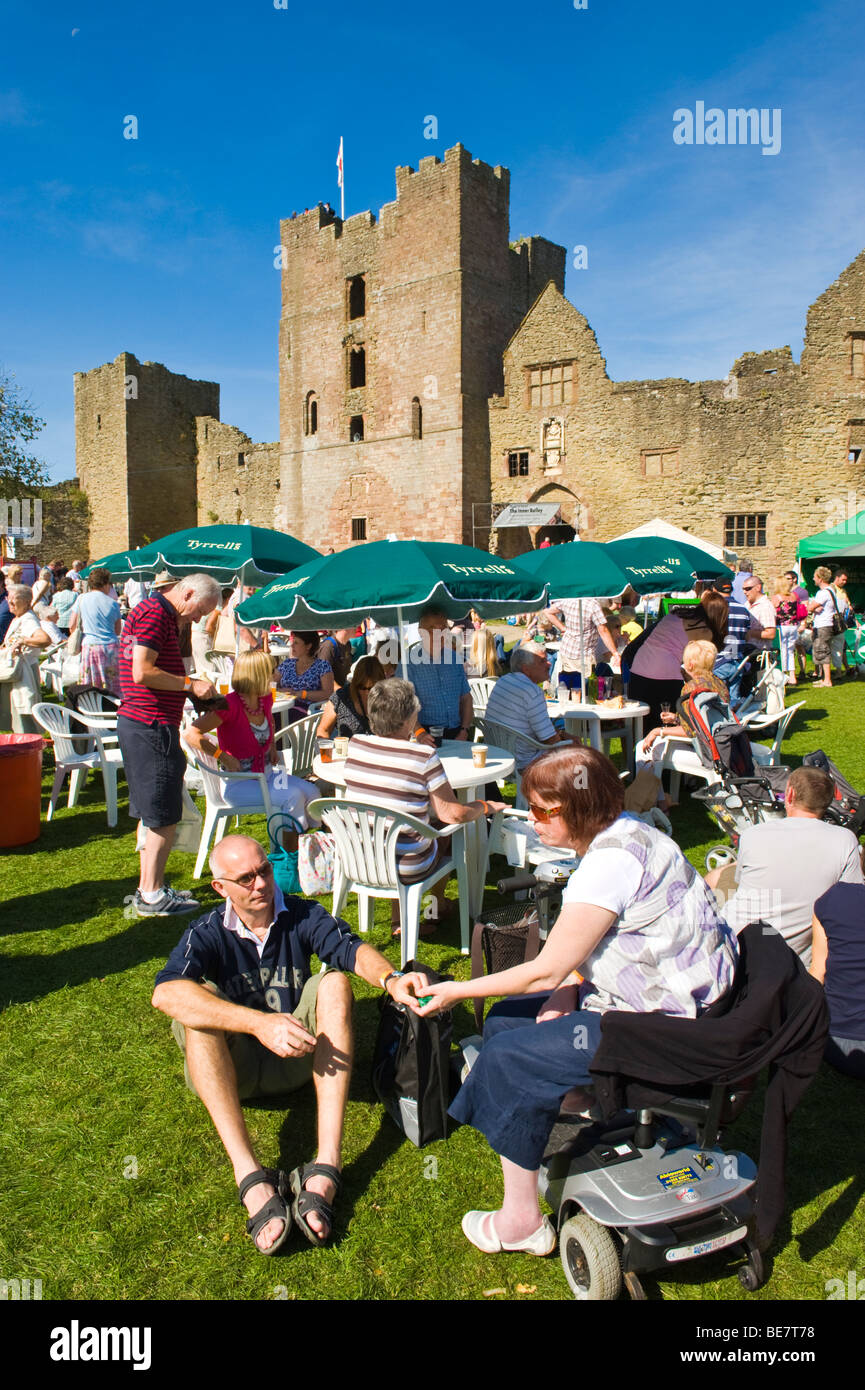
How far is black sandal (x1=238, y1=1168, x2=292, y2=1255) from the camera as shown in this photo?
246 centimetres

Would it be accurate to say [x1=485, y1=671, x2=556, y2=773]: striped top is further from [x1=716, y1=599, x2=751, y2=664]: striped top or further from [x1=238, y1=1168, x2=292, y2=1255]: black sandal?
[x1=238, y1=1168, x2=292, y2=1255]: black sandal

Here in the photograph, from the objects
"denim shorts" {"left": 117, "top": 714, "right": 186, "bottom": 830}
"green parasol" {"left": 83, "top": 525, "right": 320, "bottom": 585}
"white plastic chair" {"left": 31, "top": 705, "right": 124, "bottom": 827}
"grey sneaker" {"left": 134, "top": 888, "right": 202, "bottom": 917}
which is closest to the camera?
"denim shorts" {"left": 117, "top": 714, "right": 186, "bottom": 830}

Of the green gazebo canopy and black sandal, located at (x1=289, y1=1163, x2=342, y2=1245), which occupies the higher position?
the green gazebo canopy

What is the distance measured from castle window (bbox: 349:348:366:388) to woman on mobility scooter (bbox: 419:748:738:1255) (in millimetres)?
31378

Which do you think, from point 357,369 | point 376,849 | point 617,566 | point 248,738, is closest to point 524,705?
point 248,738

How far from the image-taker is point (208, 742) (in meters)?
5.51

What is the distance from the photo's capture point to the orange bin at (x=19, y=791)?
20.5 feet

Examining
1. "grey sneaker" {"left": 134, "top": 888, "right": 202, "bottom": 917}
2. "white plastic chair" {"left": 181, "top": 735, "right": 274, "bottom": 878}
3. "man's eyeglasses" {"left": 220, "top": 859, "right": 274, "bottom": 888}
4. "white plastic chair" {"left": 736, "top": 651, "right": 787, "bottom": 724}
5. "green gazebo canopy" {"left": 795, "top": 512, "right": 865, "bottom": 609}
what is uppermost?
"green gazebo canopy" {"left": 795, "top": 512, "right": 865, "bottom": 609}

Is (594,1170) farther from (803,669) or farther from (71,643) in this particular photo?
(803,669)

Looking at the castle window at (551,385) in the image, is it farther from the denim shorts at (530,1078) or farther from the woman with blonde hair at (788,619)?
the denim shorts at (530,1078)

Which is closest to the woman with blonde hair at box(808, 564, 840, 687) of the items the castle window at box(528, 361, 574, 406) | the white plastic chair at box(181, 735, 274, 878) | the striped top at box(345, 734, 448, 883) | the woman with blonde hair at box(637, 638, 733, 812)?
the woman with blonde hair at box(637, 638, 733, 812)

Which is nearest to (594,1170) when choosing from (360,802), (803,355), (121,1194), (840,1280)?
(840,1280)

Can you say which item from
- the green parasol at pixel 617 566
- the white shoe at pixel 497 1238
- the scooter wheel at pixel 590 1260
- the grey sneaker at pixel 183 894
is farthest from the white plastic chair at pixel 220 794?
the green parasol at pixel 617 566

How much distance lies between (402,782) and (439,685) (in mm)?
2709
